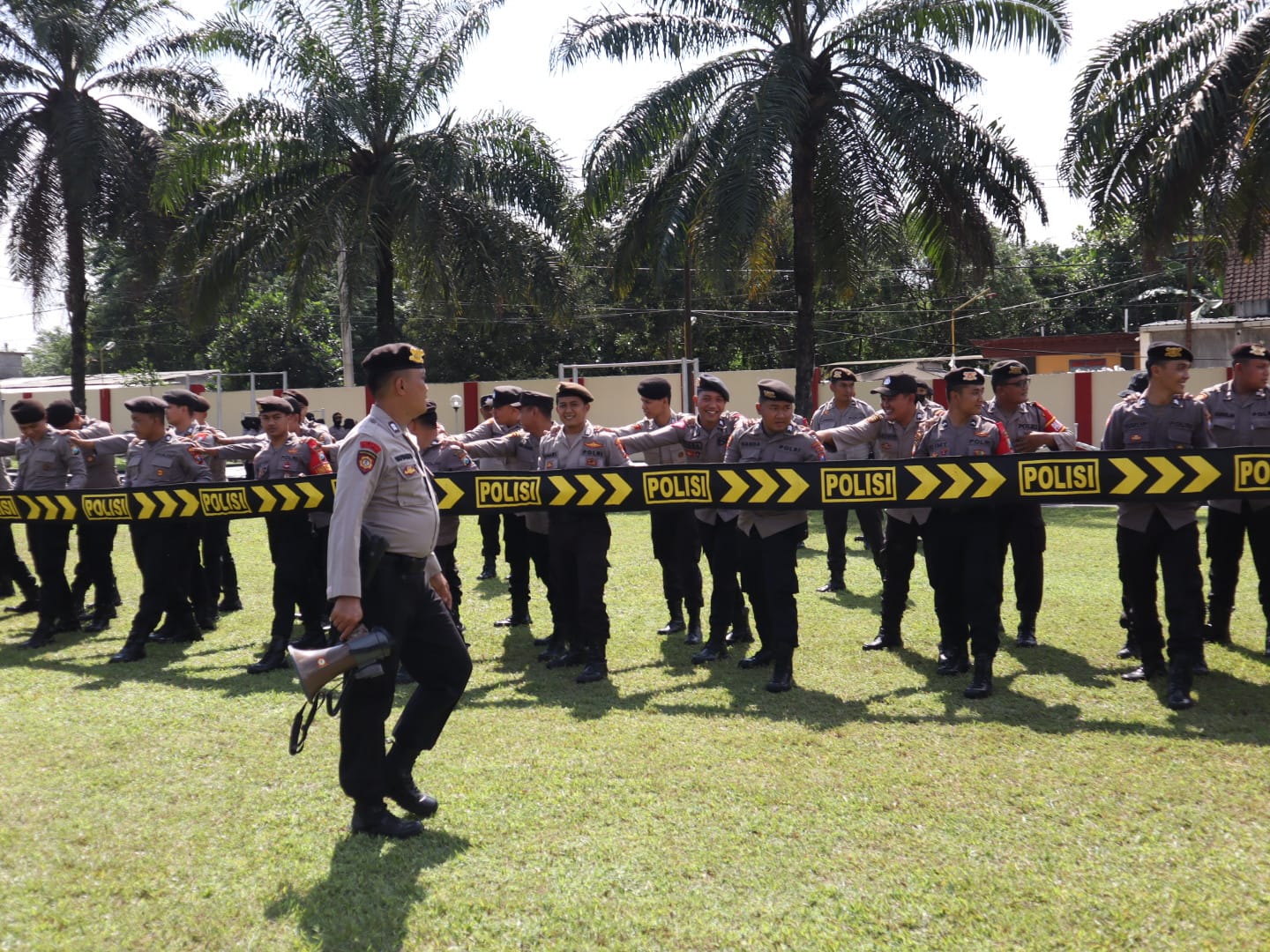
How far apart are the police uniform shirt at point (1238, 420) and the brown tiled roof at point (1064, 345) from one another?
104ft

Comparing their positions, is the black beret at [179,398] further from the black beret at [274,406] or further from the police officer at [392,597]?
the police officer at [392,597]

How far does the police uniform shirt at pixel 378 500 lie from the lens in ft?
13.5

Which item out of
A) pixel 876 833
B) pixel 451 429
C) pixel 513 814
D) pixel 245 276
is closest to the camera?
pixel 876 833

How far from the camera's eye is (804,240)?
16281 mm

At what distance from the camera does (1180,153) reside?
12.3 m

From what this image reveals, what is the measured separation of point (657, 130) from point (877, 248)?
4012 millimetres

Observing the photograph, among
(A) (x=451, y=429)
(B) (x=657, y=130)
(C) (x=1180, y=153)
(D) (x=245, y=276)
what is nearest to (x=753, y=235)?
(B) (x=657, y=130)

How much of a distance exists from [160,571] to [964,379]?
5.71 m

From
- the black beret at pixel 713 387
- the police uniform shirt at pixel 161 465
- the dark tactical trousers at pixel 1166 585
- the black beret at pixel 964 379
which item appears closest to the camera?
the dark tactical trousers at pixel 1166 585

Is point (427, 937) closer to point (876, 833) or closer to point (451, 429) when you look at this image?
point (876, 833)

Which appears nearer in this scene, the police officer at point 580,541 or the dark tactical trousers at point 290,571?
the police officer at point 580,541

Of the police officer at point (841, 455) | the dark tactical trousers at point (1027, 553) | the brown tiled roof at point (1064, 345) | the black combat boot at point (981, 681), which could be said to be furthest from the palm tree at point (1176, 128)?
the brown tiled roof at point (1064, 345)

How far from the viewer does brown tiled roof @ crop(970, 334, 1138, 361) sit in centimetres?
3731

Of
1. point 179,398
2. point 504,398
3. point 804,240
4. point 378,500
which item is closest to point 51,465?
point 179,398
